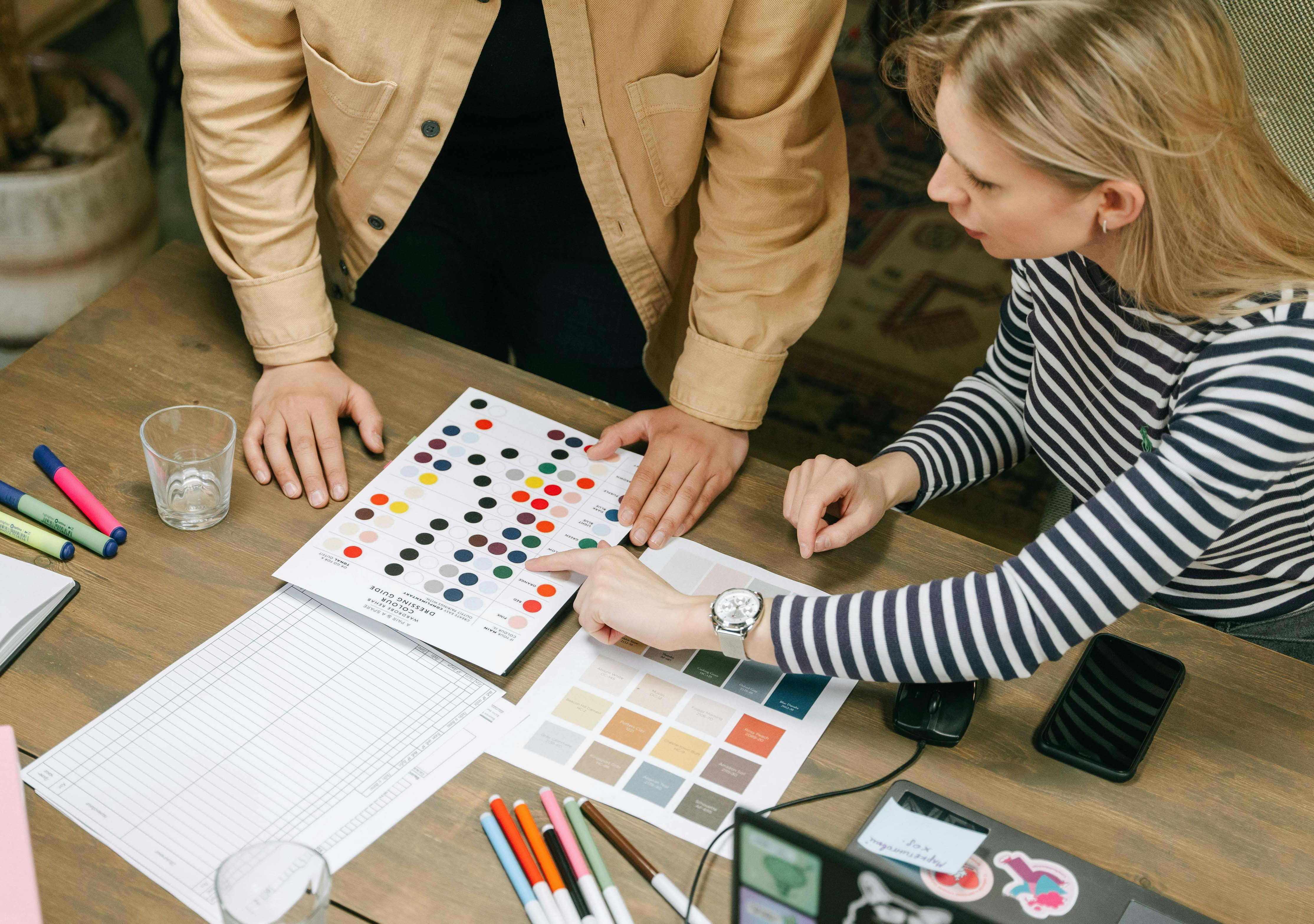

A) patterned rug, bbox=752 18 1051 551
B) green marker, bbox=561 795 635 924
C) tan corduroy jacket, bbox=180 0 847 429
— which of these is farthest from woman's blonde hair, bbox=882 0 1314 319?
patterned rug, bbox=752 18 1051 551

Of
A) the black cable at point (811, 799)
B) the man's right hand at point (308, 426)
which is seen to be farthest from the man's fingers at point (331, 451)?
the black cable at point (811, 799)

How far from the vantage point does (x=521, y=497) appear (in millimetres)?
1102

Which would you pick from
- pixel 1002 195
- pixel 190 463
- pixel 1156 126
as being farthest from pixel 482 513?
pixel 1156 126

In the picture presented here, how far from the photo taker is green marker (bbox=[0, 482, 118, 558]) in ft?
3.28

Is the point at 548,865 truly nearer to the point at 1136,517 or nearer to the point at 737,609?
the point at 737,609

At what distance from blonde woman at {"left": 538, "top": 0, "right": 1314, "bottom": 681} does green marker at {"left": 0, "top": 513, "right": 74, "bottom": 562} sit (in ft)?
1.40

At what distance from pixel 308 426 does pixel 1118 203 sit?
77 cm

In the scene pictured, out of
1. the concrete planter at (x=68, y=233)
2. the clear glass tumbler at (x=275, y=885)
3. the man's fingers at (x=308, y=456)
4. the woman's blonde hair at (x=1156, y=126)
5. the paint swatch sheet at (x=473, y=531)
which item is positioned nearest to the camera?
the clear glass tumbler at (x=275, y=885)

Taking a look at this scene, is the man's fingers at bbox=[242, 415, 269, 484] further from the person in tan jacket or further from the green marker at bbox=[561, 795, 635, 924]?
the green marker at bbox=[561, 795, 635, 924]

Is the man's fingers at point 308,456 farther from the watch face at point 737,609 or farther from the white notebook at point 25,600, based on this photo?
the watch face at point 737,609

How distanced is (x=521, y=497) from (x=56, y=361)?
0.53 m

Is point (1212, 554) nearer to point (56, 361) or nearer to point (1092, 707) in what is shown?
point (1092, 707)

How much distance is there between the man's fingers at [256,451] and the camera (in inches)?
43.2

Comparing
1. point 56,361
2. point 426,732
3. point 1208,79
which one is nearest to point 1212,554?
point 1208,79
